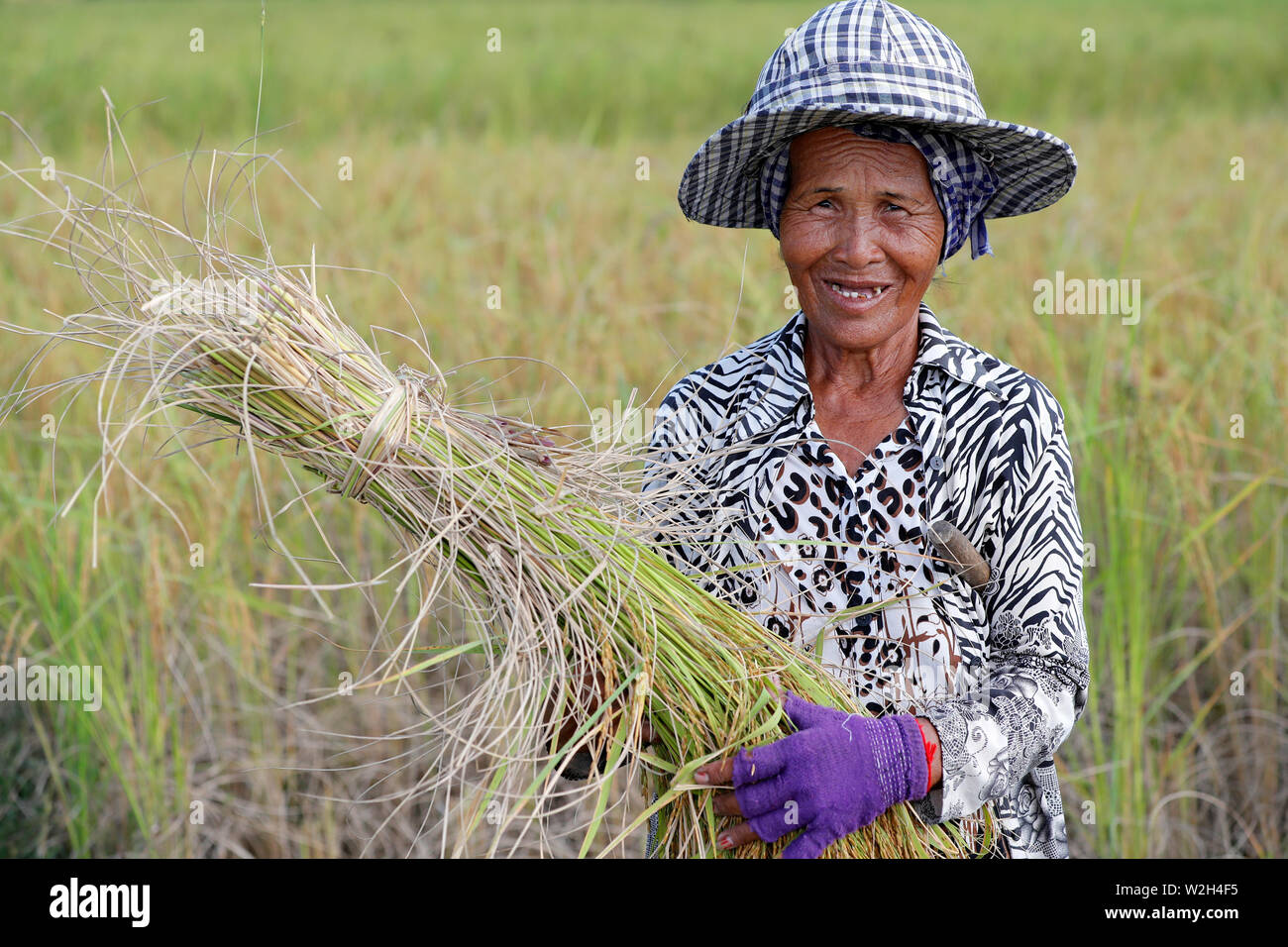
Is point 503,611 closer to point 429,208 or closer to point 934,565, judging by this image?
point 934,565

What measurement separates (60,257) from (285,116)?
8.17 feet

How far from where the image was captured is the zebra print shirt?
1288 mm

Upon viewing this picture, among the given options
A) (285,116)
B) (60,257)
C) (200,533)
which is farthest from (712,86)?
(200,533)

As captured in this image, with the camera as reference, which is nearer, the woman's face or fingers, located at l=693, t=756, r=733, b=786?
fingers, located at l=693, t=756, r=733, b=786

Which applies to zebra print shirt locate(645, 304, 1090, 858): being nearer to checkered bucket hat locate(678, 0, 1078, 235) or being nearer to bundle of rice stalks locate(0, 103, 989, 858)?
bundle of rice stalks locate(0, 103, 989, 858)

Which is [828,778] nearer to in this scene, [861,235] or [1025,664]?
[1025,664]

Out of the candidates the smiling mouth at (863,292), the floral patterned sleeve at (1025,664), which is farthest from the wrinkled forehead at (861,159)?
the floral patterned sleeve at (1025,664)

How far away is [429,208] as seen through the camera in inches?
184

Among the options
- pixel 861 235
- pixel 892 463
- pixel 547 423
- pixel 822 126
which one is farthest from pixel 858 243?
pixel 547 423

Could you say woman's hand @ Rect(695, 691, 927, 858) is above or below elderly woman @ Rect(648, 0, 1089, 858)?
below

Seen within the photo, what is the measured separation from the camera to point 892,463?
1452 mm

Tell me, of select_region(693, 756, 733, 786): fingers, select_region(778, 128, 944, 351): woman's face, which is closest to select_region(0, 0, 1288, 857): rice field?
select_region(778, 128, 944, 351): woman's face

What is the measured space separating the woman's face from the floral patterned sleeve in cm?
28

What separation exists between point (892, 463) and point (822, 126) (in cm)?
46
